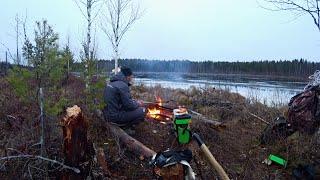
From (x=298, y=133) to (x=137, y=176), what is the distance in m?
3.49

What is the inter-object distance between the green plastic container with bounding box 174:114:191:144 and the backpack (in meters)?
2.92

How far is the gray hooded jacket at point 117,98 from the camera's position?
725 cm

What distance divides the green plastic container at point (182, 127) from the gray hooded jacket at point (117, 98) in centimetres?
159

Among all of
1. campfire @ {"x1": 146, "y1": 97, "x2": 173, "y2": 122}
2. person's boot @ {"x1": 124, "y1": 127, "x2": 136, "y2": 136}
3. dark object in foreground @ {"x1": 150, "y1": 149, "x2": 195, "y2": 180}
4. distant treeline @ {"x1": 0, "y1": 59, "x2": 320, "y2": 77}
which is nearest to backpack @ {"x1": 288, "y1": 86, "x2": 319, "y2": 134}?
campfire @ {"x1": 146, "y1": 97, "x2": 173, "y2": 122}

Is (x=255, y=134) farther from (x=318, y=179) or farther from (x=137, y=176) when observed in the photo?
(x=137, y=176)

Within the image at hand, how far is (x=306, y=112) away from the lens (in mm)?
7785

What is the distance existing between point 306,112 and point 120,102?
3642 millimetres

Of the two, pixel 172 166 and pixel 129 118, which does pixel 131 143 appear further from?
pixel 172 166

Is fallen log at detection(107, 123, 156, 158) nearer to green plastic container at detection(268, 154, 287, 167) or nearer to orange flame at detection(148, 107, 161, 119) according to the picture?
orange flame at detection(148, 107, 161, 119)

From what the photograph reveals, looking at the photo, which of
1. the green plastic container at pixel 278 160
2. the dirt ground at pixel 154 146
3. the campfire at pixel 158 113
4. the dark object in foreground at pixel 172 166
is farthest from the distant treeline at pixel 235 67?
the dark object in foreground at pixel 172 166

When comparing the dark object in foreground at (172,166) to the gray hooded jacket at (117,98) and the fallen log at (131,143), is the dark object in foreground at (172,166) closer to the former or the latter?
the fallen log at (131,143)

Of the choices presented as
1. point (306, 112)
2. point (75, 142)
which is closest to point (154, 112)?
point (306, 112)

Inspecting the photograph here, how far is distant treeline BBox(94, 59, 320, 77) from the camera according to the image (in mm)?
59562

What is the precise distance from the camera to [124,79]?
24.3 ft
